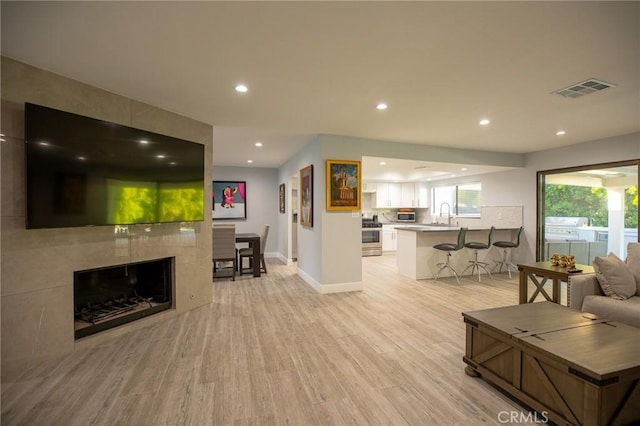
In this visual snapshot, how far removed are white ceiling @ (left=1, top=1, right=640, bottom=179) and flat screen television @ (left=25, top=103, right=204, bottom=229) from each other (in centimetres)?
45

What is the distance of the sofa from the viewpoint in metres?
2.58

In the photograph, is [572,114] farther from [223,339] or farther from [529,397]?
[223,339]

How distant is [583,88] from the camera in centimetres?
279

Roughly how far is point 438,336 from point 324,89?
2.71 m

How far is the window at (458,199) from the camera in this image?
7453 mm

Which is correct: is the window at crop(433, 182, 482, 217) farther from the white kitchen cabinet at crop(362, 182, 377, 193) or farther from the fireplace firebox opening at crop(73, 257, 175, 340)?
the fireplace firebox opening at crop(73, 257, 175, 340)

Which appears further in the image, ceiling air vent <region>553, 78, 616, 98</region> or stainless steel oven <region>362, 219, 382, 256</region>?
stainless steel oven <region>362, 219, 382, 256</region>

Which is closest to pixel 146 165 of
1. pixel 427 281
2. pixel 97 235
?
pixel 97 235

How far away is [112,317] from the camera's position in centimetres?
300

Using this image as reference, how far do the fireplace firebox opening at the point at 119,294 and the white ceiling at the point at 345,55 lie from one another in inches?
75.3

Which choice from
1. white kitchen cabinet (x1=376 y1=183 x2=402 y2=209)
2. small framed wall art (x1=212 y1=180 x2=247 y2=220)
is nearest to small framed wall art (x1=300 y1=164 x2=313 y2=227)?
small framed wall art (x1=212 y1=180 x2=247 y2=220)

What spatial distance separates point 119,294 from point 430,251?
4.91 meters

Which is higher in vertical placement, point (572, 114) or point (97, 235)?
point (572, 114)

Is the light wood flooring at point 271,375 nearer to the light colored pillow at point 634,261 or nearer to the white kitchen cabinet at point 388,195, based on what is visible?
the light colored pillow at point 634,261
